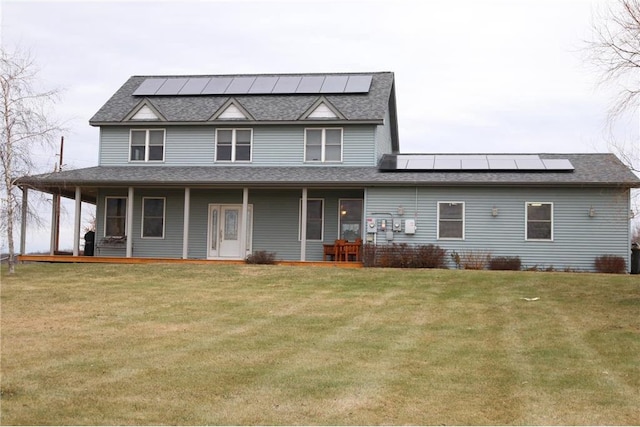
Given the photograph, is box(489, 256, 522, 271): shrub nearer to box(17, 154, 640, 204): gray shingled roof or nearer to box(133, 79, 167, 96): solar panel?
box(17, 154, 640, 204): gray shingled roof

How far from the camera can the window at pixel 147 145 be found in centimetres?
2598

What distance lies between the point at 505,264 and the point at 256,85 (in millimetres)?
11957

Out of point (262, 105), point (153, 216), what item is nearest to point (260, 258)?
point (153, 216)

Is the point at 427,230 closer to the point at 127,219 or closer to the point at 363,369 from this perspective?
the point at 127,219

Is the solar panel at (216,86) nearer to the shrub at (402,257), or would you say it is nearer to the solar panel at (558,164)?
the shrub at (402,257)

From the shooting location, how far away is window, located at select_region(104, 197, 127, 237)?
1004 inches

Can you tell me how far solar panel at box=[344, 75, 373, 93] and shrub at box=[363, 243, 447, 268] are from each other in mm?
6901

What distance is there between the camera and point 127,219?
25.0 meters

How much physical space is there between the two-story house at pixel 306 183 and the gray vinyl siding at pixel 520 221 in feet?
0.11

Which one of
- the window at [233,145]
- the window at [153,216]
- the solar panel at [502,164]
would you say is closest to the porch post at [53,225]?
the window at [153,216]

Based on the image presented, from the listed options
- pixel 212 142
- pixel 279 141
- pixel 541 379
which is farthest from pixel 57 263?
pixel 541 379

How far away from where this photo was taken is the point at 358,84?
26.7 meters

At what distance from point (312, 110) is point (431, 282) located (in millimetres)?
9531

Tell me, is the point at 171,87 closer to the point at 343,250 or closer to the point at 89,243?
the point at 89,243
